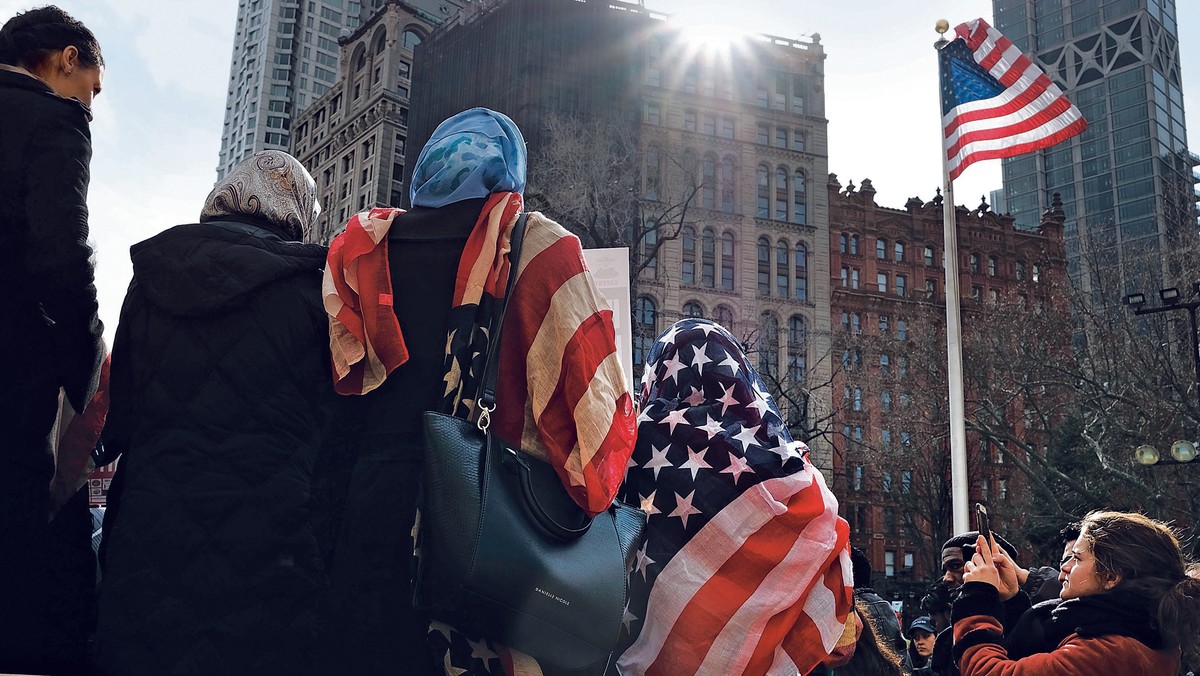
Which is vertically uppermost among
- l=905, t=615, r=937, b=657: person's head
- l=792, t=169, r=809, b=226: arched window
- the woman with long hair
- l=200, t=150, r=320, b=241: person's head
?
l=792, t=169, r=809, b=226: arched window

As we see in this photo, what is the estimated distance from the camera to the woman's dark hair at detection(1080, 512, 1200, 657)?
317 cm

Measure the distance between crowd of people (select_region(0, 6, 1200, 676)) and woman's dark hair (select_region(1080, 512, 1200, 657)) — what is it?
0.16 metres

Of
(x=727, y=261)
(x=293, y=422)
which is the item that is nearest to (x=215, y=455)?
(x=293, y=422)

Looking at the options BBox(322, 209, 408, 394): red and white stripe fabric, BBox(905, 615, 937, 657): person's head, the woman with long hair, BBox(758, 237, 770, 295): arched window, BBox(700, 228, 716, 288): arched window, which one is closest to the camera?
BBox(322, 209, 408, 394): red and white stripe fabric

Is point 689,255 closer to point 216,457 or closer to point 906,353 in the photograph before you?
point 906,353

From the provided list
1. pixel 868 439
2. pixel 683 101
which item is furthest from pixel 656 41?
pixel 868 439

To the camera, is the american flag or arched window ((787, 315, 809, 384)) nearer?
the american flag

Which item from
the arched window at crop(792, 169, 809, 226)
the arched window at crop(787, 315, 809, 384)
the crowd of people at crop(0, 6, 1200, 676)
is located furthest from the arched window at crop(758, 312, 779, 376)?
the crowd of people at crop(0, 6, 1200, 676)

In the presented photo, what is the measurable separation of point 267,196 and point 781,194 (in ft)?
197

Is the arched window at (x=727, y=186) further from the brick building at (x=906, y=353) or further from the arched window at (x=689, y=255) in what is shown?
the brick building at (x=906, y=353)

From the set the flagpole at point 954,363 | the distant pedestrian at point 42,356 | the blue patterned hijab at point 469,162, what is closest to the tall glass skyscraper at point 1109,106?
the flagpole at point 954,363

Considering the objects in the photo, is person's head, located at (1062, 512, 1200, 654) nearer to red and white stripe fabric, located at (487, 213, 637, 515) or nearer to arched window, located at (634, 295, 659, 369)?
red and white stripe fabric, located at (487, 213, 637, 515)

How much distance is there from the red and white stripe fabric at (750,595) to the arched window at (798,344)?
50.7m

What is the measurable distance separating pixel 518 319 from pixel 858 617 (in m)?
1.79
